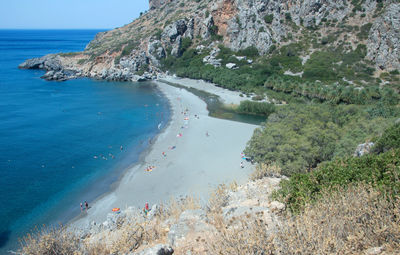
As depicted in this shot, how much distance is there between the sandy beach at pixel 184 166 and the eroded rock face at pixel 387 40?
41598mm

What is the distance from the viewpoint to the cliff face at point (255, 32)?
64250 mm

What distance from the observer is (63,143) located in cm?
4006

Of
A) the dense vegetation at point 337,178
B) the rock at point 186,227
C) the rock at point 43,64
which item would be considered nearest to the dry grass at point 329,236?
the rock at point 186,227

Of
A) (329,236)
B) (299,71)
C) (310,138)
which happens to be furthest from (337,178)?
(299,71)

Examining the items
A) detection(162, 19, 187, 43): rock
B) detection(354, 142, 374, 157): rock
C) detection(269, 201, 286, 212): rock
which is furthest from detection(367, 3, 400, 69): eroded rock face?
detection(269, 201, 286, 212): rock

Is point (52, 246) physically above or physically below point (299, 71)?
below

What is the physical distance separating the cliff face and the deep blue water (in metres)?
21.4

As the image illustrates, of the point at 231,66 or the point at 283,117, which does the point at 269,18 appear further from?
the point at 283,117

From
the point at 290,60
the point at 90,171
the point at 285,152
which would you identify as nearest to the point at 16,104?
the point at 90,171

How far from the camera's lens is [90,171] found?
32562 mm

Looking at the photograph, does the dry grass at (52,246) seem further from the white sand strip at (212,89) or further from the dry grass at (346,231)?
the white sand strip at (212,89)

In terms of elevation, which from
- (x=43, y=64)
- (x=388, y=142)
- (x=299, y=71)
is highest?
(x=299, y=71)

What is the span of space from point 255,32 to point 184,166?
65225 millimetres

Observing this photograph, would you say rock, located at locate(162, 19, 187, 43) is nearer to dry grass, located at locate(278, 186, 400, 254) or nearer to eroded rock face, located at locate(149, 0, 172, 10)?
eroded rock face, located at locate(149, 0, 172, 10)
